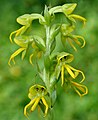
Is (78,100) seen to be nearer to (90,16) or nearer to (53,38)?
(90,16)

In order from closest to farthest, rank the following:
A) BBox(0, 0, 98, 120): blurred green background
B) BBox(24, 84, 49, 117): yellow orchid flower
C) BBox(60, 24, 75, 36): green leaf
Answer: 1. BBox(24, 84, 49, 117): yellow orchid flower
2. BBox(60, 24, 75, 36): green leaf
3. BBox(0, 0, 98, 120): blurred green background

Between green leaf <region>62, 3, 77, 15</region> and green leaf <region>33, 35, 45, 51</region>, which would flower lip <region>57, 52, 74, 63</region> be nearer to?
green leaf <region>33, 35, 45, 51</region>

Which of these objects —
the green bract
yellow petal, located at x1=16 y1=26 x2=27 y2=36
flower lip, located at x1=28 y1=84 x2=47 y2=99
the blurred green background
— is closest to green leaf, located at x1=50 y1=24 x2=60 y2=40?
the green bract

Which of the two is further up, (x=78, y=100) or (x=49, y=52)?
(x=49, y=52)

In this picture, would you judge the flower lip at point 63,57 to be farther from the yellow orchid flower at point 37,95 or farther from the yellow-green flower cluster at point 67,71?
the yellow orchid flower at point 37,95

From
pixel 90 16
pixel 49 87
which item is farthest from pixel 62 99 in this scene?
pixel 49 87

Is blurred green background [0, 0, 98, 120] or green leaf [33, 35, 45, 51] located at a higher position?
green leaf [33, 35, 45, 51]

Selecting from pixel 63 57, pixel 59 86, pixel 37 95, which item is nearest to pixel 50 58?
pixel 63 57

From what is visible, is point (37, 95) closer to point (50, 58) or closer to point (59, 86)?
point (50, 58)
